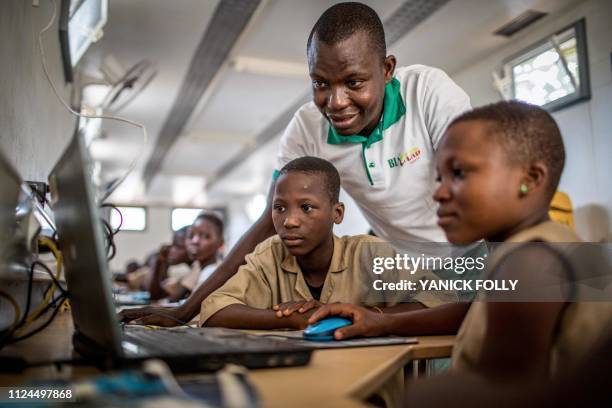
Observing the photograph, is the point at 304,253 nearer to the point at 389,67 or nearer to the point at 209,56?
the point at 389,67

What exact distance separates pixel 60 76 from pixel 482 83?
320 cm

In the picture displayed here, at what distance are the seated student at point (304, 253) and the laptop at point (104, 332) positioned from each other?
507 millimetres

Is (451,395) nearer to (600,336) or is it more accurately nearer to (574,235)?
(600,336)

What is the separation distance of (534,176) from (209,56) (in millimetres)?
3819

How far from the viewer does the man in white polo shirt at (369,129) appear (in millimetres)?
1385

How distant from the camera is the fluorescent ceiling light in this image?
14.0ft

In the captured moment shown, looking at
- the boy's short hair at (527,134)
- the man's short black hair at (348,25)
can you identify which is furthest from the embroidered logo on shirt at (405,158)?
the boy's short hair at (527,134)

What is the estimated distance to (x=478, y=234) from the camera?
84 cm

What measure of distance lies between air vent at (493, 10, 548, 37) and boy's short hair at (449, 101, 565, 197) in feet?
10.2

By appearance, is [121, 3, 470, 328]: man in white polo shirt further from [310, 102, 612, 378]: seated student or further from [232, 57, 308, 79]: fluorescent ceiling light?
[232, 57, 308, 79]: fluorescent ceiling light

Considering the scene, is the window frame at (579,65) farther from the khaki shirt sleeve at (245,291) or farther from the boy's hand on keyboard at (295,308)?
the boy's hand on keyboard at (295,308)

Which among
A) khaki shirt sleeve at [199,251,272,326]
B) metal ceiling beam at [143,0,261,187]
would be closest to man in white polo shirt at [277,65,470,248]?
khaki shirt sleeve at [199,251,272,326]

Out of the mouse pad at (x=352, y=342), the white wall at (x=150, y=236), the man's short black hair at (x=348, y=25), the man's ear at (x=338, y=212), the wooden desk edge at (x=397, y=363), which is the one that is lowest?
the wooden desk edge at (x=397, y=363)

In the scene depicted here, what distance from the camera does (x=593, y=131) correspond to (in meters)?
3.40
